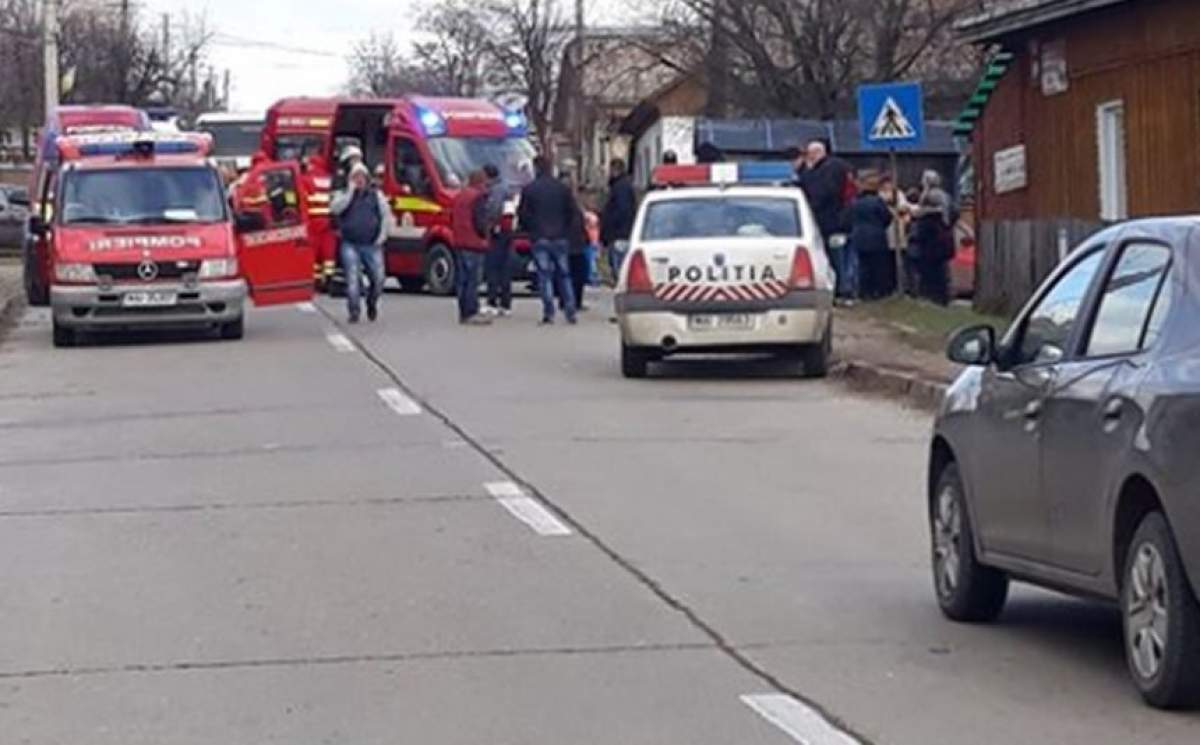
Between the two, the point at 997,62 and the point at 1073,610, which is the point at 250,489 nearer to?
the point at 1073,610

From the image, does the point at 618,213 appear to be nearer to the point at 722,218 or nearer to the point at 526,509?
the point at 722,218

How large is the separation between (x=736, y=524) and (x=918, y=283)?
18.9 meters

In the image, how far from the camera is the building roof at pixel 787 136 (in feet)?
152

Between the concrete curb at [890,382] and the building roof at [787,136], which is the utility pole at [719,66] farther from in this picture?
the concrete curb at [890,382]

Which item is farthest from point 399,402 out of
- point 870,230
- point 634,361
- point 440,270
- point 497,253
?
point 440,270

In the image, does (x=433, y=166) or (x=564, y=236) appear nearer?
(x=564, y=236)

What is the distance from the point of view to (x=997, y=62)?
31562mm

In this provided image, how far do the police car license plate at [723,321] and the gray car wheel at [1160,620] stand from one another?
1337 centimetres

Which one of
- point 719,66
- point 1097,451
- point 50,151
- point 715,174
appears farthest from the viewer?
point 719,66

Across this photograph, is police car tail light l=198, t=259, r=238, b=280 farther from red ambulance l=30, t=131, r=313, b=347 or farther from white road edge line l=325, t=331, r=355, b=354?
white road edge line l=325, t=331, r=355, b=354

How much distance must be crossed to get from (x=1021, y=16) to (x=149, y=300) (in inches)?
378

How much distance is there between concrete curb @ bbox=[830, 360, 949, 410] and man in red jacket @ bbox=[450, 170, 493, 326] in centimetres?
734

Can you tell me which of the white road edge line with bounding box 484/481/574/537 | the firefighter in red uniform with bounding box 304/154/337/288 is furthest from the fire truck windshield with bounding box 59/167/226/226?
the white road edge line with bounding box 484/481/574/537

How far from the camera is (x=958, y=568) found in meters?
11.0
